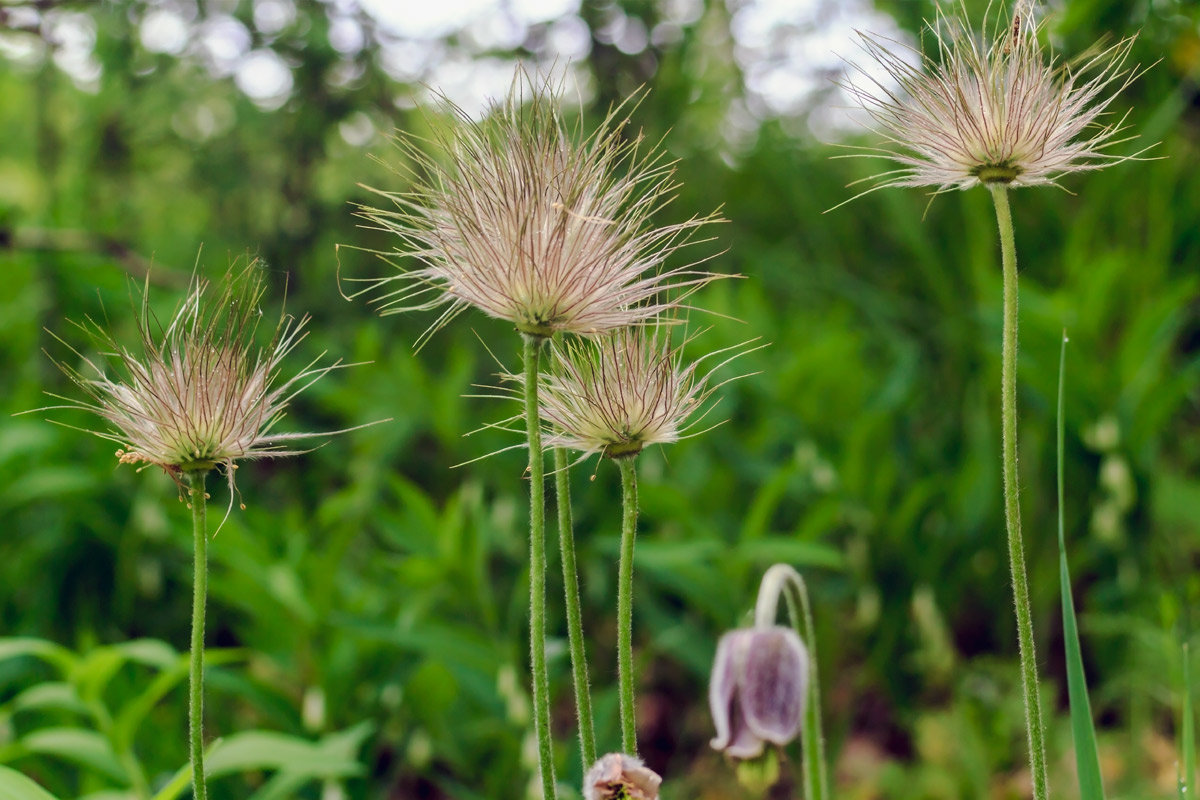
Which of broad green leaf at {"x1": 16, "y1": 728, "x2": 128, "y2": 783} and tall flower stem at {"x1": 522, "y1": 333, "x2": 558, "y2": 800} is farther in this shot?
broad green leaf at {"x1": 16, "y1": 728, "x2": 128, "y2": 783}

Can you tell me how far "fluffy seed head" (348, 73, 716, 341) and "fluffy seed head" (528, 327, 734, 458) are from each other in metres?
0.06

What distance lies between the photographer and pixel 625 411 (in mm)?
901

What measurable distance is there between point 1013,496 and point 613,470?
106 inches

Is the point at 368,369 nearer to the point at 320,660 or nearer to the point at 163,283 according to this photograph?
the point at 163,283

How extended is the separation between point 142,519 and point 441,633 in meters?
1.28

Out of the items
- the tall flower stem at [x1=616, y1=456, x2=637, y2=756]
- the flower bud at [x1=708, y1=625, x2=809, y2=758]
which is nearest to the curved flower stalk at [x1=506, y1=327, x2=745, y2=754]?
the tall flower stem at [x1=616, y1=456, x2=637, y2=756]

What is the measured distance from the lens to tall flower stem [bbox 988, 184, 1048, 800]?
79cm

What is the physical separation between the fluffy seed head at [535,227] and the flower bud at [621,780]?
35cm

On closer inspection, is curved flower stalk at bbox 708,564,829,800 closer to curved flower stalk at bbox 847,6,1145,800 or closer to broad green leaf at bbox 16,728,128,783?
curved flower stalk at bbox 847,6,1145,800

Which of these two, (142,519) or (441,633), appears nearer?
(441,633)

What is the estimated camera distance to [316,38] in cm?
346

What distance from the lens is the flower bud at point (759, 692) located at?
1.01m

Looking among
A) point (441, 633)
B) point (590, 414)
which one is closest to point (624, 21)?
point (441, 633)

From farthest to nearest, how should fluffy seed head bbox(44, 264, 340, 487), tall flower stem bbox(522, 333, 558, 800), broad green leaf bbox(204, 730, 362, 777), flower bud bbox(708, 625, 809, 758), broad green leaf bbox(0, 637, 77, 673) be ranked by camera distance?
broad green leaf bbox(204, 730, 362, 777) < broad green leaf bbox(0, 637, 77, 673) < flower bud bbox(708, 625, 809, 758) < fluffy seed head bbox(44, 264, 340, 487) < tall flower stem bbox(522, 333, 558, 800)
